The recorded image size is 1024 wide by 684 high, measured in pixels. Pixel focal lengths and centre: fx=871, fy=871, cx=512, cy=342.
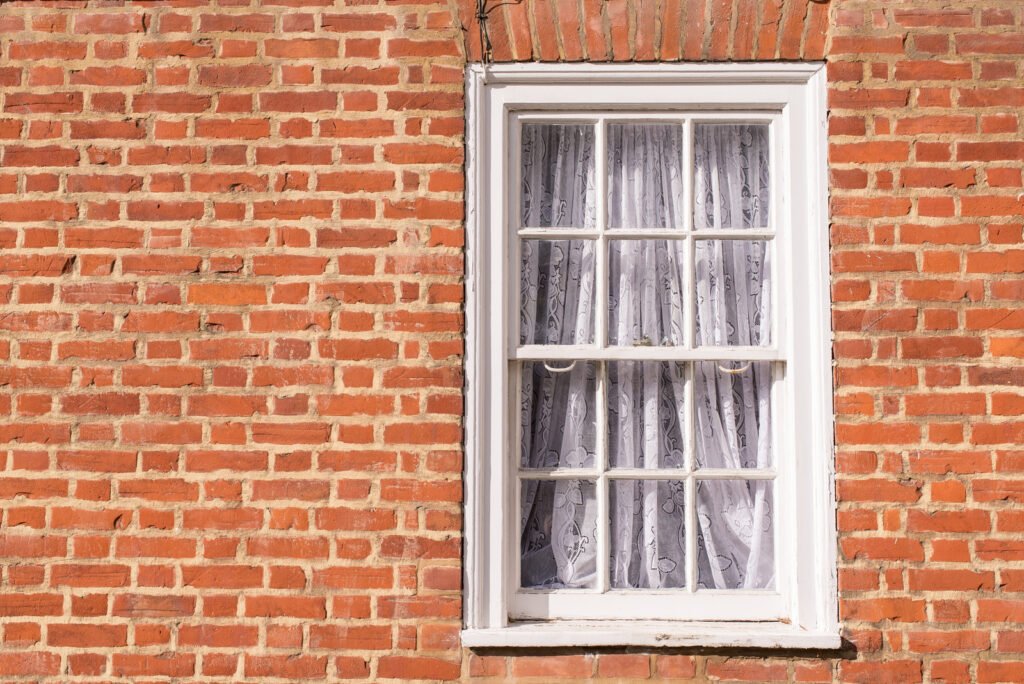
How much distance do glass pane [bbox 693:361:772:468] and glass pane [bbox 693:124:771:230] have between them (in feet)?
1.73

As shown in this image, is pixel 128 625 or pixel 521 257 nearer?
pixel 128 625

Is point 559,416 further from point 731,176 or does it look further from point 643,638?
point 731,176

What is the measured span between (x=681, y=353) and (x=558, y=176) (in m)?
0.78

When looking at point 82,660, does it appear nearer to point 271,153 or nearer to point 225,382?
point 225,382

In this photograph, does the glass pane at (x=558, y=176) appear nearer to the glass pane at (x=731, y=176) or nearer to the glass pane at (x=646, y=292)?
the glass pane at (x=646, y=292)

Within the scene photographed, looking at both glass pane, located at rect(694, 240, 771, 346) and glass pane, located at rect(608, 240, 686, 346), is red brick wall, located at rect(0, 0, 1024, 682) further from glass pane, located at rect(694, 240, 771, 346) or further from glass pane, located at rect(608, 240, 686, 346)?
glass pane, located at rect(608, 240, 686, 346)

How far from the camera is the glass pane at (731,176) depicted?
10.3ft

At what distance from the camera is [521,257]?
313 centimetres

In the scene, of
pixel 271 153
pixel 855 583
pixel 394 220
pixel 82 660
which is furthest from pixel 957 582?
pixel 82 660

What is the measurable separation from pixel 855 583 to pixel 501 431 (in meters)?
1.28

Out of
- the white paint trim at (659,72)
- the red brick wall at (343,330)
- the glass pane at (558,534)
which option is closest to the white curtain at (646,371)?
the glass pane at (558,534)

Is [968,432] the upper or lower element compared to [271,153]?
lower

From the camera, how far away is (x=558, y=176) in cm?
317

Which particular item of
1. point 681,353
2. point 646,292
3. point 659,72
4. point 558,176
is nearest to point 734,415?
point 681,353
